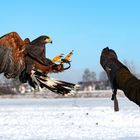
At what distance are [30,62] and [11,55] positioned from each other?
103mm

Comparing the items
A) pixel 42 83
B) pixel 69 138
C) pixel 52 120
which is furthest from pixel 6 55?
pixel 52 120

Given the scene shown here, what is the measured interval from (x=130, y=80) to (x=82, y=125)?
23.6m

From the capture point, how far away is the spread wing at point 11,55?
84.6 inches

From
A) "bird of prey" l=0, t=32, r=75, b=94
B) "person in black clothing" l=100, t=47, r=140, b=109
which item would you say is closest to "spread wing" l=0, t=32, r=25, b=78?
"bird of prey" l=0, t=32, r=75, b=94

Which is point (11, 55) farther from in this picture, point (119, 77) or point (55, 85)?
point (119, 77)

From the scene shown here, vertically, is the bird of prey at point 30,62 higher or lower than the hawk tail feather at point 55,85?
higher

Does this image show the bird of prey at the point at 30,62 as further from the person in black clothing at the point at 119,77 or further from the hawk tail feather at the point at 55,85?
the person in black clothing at the point at 119,77

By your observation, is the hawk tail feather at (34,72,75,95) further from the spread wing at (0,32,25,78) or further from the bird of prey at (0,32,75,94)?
the spread wing at (0,32,25,78)

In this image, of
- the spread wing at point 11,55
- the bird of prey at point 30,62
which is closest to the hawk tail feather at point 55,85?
the bird of prey at point 30,62

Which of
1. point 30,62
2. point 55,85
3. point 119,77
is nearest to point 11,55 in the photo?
point 30,62

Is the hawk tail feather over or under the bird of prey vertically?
under

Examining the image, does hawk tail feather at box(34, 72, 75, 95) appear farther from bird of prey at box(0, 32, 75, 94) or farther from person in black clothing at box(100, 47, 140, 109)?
person in black clothing at box(100, 47, 140, 109)

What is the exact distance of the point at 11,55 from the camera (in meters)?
2.18

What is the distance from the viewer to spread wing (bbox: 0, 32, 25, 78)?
215cm
